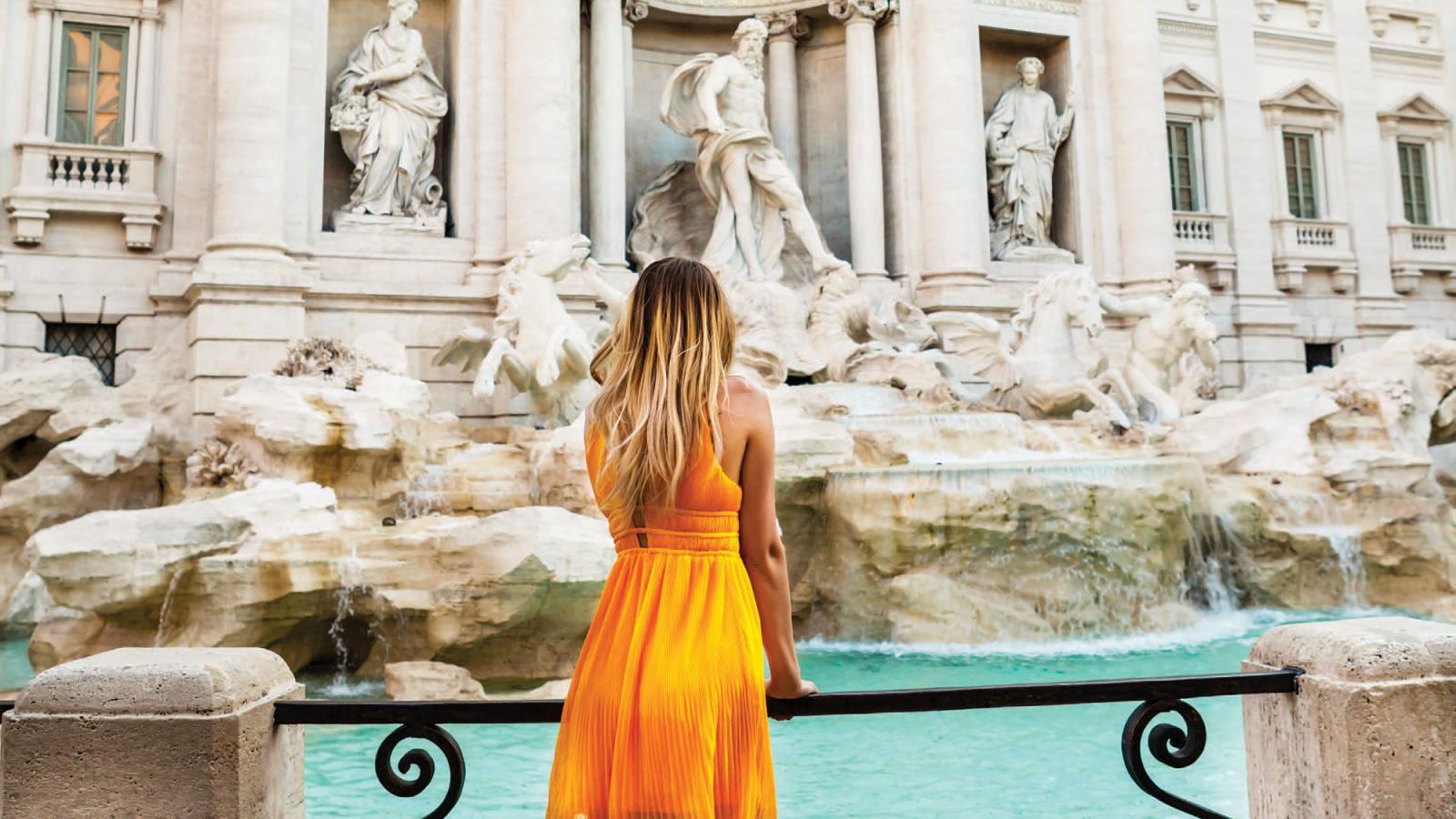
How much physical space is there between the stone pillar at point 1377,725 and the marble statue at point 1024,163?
14.4 m

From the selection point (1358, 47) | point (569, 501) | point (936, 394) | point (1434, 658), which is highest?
point (1358, 47)

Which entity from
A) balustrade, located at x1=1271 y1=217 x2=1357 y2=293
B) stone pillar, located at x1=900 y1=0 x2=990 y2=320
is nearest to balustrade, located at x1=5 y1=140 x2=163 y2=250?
stone pillar, located at x1=900 y1=0 x2=990 y2=320

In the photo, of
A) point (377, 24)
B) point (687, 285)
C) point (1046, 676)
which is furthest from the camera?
point (377, 24)

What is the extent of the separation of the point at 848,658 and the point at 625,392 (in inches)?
256

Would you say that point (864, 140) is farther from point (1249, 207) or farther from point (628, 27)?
point (1249, 207)

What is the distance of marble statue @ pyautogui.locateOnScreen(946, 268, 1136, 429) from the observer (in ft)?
39.0

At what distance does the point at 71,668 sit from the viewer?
2455mm

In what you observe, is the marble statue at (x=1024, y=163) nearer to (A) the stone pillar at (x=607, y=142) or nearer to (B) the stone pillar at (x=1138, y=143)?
(B) the stone pillar at (x=1138, y=143)

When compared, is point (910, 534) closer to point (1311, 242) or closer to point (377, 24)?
point (377, 24)

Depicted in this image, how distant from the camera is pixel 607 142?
14172mm

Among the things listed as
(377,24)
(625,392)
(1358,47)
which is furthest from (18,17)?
(1358,47)

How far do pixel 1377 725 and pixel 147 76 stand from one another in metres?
13.7

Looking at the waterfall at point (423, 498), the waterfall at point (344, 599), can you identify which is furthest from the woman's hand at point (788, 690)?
the waterfall at point (423, 498)

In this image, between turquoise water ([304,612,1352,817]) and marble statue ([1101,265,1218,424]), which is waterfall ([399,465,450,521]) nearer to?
turquoise water ([304,612,1352,817])
